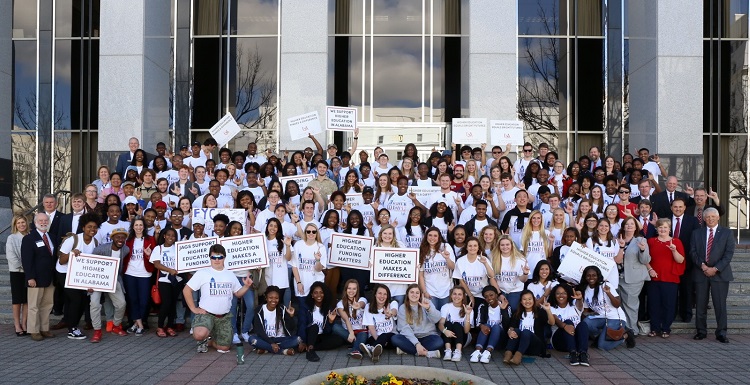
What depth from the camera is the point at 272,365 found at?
9.60 m

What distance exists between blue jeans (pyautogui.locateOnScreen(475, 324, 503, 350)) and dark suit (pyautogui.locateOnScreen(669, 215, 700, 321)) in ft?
13.1

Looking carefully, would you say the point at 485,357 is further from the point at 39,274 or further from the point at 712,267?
the point at 39,274

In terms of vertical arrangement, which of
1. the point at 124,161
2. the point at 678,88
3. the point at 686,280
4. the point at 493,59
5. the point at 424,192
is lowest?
the point at 686,280

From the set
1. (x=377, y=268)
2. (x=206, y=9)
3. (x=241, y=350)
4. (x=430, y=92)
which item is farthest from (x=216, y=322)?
(x=206, y=9)

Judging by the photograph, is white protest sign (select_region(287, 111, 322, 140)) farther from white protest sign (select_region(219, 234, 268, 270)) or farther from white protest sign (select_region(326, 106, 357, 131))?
white protest sign (select_region(219, 234, 268, 270))

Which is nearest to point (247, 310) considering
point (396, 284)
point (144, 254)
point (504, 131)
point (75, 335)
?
point (144, 254)

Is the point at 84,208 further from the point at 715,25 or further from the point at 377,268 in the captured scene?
the point at 715,25

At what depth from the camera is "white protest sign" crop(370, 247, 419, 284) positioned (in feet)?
34.7

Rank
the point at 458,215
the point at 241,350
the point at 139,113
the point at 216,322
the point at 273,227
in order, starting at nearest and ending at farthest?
the point at 241,350 → the point at 216,322 → the point at 273,227 → the point at 458,215 → the point at 139,113

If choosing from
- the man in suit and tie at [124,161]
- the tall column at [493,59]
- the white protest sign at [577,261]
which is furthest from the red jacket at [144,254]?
the tall column at [493,59]

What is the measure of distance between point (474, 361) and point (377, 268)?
6.61 ft

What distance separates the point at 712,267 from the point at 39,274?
10798mm

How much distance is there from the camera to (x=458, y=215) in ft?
43.0

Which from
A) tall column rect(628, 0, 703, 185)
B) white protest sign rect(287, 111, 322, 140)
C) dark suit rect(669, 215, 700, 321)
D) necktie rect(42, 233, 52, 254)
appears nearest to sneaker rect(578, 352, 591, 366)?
dark suit rect(669, 215, 700, 321)
